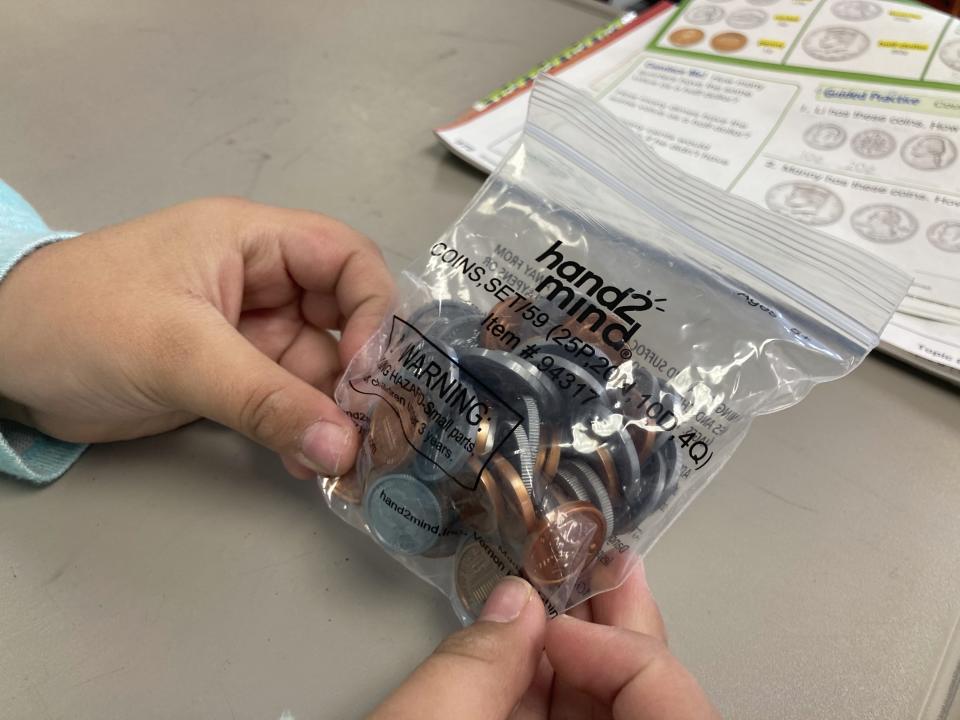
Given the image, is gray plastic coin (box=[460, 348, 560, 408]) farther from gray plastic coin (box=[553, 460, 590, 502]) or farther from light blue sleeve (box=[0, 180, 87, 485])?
light blue sleeve (box=[0, 180, 87, 485])

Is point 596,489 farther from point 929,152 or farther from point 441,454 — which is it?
point 929,152

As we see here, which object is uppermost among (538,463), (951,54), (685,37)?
(951,54)

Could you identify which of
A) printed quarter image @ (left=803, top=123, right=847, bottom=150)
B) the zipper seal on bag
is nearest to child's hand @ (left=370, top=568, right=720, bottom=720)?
the zipper seal on bag

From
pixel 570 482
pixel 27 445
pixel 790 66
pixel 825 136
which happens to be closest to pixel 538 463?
pixel 570 482

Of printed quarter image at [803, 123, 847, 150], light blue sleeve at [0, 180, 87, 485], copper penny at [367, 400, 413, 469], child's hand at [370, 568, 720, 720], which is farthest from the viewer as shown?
printed quarter image at [803, 123, 847, 150]

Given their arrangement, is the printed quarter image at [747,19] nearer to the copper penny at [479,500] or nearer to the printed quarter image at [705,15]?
the printed quarter image at [705,15]
